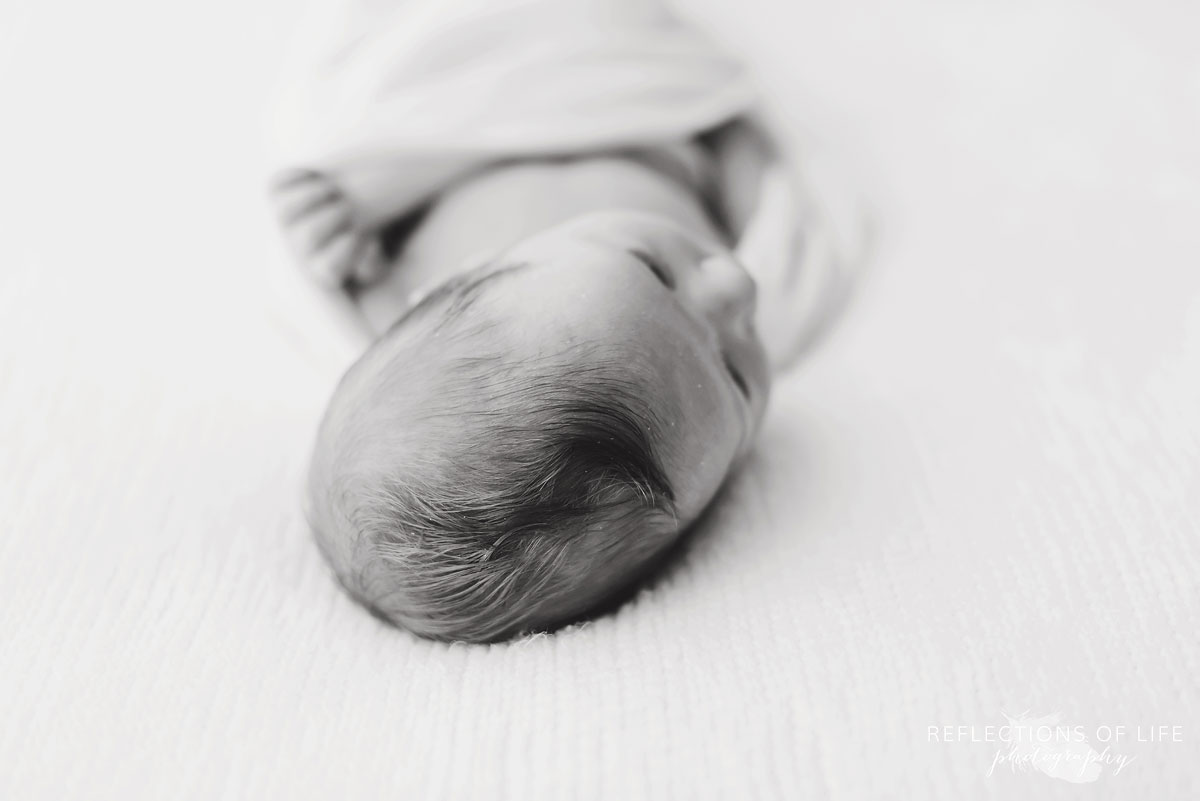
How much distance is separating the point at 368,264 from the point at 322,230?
5 cm

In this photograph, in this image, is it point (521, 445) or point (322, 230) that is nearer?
point (521, 445)

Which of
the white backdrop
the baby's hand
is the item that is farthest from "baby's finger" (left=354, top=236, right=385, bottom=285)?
the white backdrop

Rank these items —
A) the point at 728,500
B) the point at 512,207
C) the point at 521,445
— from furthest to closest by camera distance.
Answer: the point at 512,207 < the point at 728,500 < the point at 521,445

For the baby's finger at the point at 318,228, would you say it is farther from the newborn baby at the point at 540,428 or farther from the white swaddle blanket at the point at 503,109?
the newborn baby at the point at 540,428

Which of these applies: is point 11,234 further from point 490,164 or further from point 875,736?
point 875,736

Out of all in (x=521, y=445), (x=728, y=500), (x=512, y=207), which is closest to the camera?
(x=521, y=445)

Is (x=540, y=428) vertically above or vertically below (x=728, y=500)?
above

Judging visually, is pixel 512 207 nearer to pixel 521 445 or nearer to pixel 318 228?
pixel 318 228

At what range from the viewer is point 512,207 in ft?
3.11

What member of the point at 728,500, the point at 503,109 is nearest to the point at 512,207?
the point at 503,109

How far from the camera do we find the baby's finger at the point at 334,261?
3.17ft

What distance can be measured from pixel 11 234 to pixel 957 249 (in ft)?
3.19

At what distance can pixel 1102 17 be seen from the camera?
1350 mm

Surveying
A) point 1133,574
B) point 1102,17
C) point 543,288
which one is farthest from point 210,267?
point 1102,17
